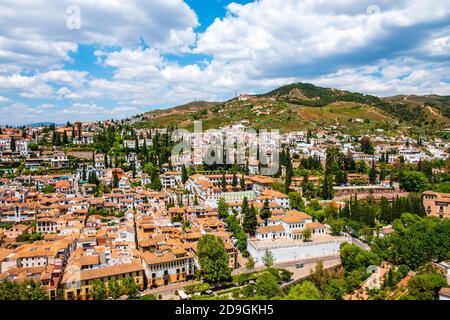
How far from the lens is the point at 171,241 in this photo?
47.0 feet

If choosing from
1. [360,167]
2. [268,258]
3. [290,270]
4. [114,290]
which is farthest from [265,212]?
[360,167]

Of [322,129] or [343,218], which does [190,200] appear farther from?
[322,129]

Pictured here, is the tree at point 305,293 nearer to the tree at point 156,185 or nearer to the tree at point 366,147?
the tree at point 156,185

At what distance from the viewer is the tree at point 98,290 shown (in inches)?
421

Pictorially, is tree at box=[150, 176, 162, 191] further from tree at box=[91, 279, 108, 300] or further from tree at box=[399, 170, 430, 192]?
tree at box=[399, 170, 430, 192]

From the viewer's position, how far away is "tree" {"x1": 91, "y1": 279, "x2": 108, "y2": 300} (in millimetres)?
10688

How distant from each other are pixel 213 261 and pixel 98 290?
3818 mm

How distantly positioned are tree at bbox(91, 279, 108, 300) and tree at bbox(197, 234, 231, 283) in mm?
3317

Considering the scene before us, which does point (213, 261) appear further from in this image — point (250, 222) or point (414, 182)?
point (414, 182)

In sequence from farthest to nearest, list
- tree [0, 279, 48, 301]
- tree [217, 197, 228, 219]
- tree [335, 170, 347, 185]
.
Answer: tree [335, 170, 347, 185]
tree [217, 197, 228, 219]
tree [0, 279, 48, 301]

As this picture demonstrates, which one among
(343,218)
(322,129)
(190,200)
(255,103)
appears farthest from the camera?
(255,103)

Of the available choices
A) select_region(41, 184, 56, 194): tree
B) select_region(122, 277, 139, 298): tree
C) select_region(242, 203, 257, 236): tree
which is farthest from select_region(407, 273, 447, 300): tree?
select_region(41, 184, 56, 194): tree
